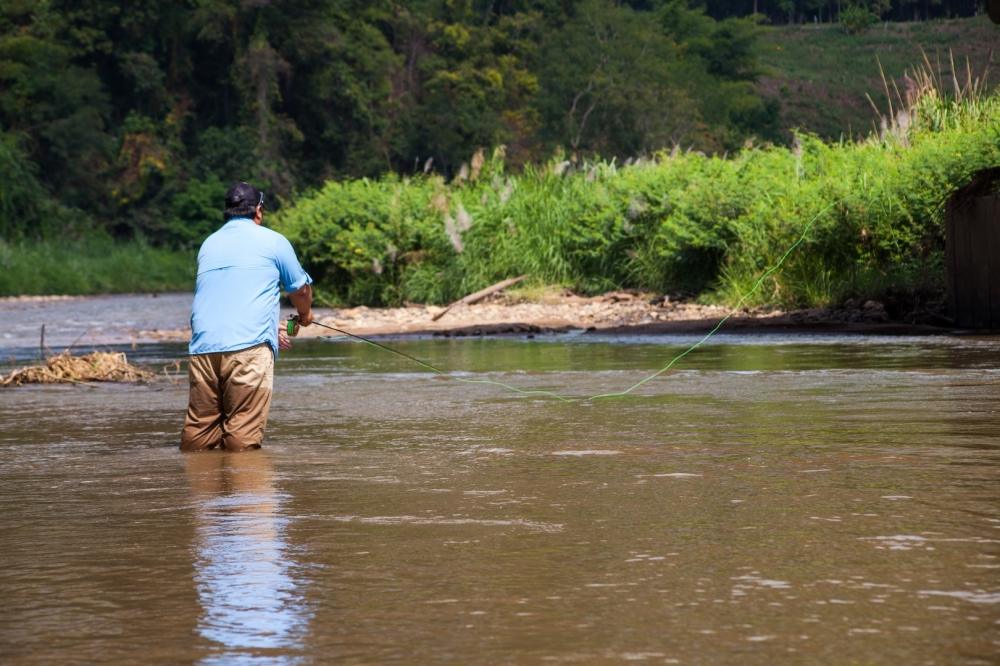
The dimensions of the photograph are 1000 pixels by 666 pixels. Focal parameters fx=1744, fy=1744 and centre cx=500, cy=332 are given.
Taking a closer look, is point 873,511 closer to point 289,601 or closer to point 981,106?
point 289,601

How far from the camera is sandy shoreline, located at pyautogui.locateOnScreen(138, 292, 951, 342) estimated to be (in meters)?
20.8

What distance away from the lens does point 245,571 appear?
6.32 metres

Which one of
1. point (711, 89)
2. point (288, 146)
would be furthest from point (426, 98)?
point (711, 89)

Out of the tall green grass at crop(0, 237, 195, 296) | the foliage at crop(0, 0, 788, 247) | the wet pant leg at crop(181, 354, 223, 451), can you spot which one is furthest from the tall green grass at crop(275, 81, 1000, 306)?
the foliage at crop(0, 0, 788, 247)

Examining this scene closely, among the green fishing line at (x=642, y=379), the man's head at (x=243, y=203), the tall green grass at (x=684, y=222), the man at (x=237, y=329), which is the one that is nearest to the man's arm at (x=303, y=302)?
the man at (x=237, y=329)

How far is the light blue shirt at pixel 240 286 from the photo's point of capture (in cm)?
1056

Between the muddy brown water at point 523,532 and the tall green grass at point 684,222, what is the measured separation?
365 inches

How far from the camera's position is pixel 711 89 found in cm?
A: 8738

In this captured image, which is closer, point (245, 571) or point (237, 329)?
point (245, 571)

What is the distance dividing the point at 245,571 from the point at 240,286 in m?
4.55

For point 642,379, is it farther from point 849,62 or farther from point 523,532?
point 849,62

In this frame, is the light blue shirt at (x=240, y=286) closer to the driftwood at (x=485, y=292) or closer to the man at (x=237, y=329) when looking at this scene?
the man at (x=237, y=329)

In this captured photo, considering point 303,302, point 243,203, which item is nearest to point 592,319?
point 243,203

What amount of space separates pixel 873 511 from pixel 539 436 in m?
3.52
